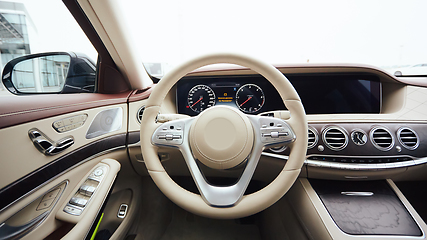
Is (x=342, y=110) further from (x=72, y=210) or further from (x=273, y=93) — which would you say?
(x=72, y=210)

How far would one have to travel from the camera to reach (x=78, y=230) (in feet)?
2.80

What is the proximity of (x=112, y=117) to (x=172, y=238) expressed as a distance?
97cm

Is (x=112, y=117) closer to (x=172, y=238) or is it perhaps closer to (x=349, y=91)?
(x=172, y=238)

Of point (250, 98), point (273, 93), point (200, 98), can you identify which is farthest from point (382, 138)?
point (200, 98)

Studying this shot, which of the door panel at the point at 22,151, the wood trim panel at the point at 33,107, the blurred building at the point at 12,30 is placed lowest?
the door panel at the point at 22,151

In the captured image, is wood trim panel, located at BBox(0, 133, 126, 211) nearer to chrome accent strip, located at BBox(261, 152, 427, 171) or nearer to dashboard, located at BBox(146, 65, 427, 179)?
dashboard, located at BBox(146, 65, 427, 179)

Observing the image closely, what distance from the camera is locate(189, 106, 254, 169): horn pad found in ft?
2.63

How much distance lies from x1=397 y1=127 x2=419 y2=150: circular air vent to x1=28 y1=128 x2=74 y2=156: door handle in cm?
167

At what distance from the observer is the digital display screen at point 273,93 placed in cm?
154

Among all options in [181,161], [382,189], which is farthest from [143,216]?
[382,189]

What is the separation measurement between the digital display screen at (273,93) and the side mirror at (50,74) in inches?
24.7

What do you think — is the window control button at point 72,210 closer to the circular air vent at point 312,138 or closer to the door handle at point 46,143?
the door handle at point 46,143

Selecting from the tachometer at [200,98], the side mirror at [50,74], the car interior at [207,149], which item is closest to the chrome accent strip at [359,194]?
the car interior at [207,149]

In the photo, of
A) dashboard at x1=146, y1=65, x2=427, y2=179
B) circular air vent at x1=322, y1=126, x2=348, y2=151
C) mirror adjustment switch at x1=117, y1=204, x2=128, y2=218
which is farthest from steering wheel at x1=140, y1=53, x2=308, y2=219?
mirror adjustment switch at x1=117, y1=204, x2=128, y2=218
